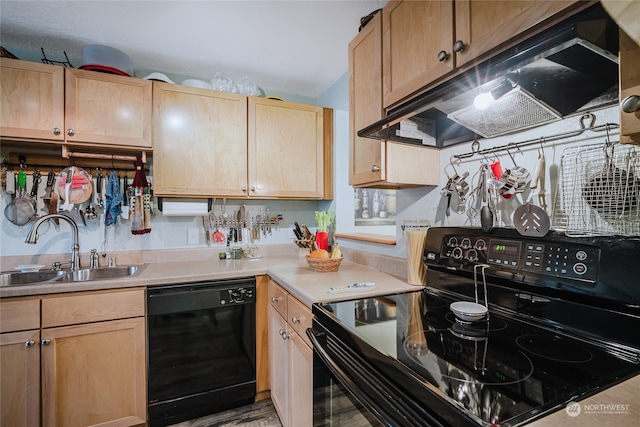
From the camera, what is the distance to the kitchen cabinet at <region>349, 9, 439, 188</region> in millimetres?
1366

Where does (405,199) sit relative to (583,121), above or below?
below

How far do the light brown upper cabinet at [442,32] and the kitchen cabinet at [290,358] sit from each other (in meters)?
1.04

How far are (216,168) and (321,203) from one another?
3.18ft

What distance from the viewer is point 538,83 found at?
2.80 ft

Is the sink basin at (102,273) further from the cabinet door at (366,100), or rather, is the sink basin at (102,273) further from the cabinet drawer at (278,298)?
the cabinet door at (366,100)

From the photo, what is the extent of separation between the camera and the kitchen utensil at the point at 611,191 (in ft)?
2.63

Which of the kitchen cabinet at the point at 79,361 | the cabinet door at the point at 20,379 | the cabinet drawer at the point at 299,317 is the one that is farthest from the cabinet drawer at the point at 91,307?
the cabinet drawer at the point at 299,317

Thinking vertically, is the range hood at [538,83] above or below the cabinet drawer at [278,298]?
above

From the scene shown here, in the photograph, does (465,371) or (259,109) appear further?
(259,109)

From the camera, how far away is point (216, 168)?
2.13m

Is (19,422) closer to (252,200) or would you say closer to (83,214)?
(83,214)

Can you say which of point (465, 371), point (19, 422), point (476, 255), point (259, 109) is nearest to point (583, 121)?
point (476, 255)

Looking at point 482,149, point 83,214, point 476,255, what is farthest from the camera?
point 83,214

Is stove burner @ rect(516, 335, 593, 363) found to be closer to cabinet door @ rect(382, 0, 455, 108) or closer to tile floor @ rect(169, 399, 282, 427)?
cabinet door @ rect(382, 0, 455, 108)
